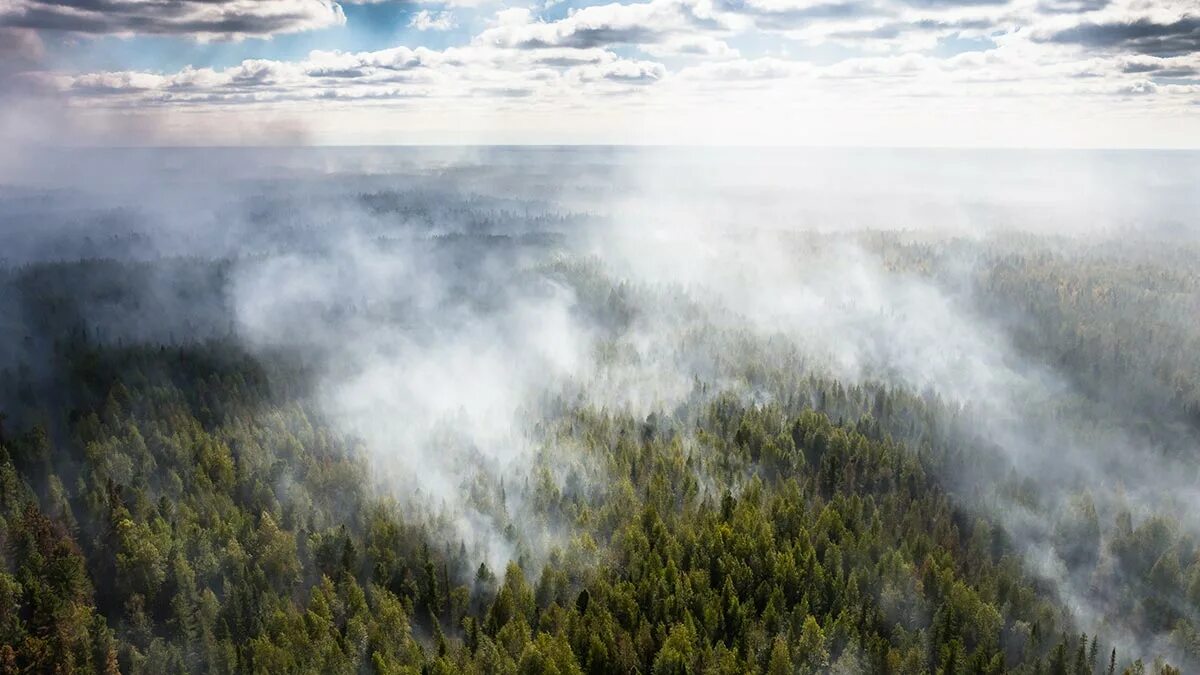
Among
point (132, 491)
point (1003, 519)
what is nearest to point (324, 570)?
point (132, 491)

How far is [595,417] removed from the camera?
187875 mm

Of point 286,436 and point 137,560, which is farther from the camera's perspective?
point 286,436

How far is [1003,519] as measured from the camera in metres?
142

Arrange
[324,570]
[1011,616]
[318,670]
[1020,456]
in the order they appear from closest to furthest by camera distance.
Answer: [318,670], [1011,616], [324,570], [1020,456]

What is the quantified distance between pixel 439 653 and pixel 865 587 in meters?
61.8

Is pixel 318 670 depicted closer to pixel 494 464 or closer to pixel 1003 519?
pixel 494 464

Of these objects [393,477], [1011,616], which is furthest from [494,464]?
[1011,616]

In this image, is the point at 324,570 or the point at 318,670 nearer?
the point at 318,670

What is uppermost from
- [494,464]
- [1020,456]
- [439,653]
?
[439,653]

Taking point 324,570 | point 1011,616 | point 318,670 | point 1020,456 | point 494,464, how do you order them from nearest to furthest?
point 318,670 → point 1011,616 → point 324,570 → point 494,464 → point 1020,456

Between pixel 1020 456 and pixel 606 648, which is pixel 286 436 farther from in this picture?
pixel 1020 456

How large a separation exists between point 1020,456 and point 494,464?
122 meters

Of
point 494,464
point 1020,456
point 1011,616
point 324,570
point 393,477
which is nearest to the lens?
point 1011,616

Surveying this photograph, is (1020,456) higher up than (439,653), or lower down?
lower down
